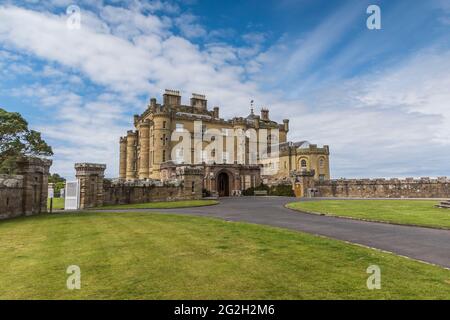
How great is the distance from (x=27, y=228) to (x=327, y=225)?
11.6 metres

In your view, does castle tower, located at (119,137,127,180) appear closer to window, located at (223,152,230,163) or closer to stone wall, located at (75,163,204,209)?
window, located at (223,152,230,163)

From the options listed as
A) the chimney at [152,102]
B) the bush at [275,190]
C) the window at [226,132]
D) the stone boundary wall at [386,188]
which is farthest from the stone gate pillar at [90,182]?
the window at [226,132]

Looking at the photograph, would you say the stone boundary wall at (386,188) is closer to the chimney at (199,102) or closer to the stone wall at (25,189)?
the stone wall at (25,189)

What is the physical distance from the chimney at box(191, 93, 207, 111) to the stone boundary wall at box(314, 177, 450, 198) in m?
32.0

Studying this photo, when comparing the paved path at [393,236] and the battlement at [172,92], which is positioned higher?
the battlement at [172,92]

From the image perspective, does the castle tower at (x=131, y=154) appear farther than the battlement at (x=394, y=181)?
Yes

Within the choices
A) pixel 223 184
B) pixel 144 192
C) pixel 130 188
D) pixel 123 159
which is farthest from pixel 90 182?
pixel 123 159

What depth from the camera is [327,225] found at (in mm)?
12273

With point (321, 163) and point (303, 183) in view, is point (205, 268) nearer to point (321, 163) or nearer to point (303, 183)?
point (303, 183)

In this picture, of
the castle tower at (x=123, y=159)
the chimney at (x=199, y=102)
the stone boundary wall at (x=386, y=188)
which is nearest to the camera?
the stone boundary wall at (x=386, y=188)

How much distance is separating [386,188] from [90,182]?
3209 centimetres

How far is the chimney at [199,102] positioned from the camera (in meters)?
62.8

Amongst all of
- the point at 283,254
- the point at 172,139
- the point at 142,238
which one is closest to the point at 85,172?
the point at 142,238

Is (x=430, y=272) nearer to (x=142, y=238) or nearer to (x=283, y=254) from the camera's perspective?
(x=283, y=254)
